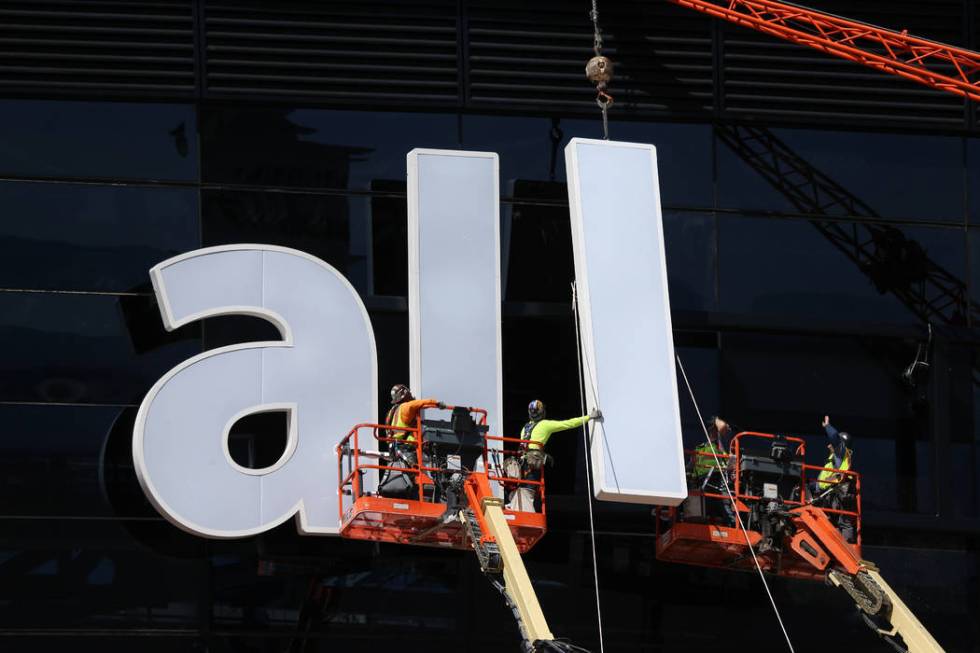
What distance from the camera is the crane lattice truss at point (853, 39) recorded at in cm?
2536

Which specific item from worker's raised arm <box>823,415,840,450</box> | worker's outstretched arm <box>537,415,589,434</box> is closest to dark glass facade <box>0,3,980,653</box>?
worker's raised arm <box>823,415,840,450</box>

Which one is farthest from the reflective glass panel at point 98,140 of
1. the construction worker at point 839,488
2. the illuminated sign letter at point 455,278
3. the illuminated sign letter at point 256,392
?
the construction worker at point 839,488

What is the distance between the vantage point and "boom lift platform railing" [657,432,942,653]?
850 inches

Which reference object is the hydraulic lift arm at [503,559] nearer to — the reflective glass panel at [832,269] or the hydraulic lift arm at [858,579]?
the hydraulic lift arm at [858,579]

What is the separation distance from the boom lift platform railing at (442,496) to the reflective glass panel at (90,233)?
443cm

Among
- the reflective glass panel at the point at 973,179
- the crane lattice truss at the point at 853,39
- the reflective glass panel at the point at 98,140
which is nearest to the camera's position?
the reflective glass panel at the point at 98,140

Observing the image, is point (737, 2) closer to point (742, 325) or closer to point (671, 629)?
point (742, 325)

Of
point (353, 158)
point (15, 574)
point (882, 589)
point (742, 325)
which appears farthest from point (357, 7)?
point (882, 589)

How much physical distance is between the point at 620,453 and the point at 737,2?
7.24m

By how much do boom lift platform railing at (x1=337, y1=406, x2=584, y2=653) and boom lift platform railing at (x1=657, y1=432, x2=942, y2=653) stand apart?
206cm

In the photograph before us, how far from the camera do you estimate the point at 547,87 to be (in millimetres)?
26188

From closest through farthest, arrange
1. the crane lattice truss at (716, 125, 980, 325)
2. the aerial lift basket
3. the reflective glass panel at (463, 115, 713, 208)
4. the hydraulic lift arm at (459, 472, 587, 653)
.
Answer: the hydraulic lift arm at (459, 472, 587, 653), the aerial lift basket, the reflective glass panel at (463, 115, 713, 208), the crane lattice truss at (716, 125, 980, 325)

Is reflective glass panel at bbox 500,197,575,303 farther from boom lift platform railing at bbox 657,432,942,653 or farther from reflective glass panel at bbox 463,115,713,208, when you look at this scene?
boom lift platform railing at bbox 657,432,942,653

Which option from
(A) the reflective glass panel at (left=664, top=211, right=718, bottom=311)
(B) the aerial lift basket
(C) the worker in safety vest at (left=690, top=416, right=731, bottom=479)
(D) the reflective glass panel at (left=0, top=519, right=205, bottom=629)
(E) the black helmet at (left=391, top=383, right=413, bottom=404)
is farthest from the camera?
(A) the reflective glass panel at (left=664, top=211, right=718, bottom=311)
